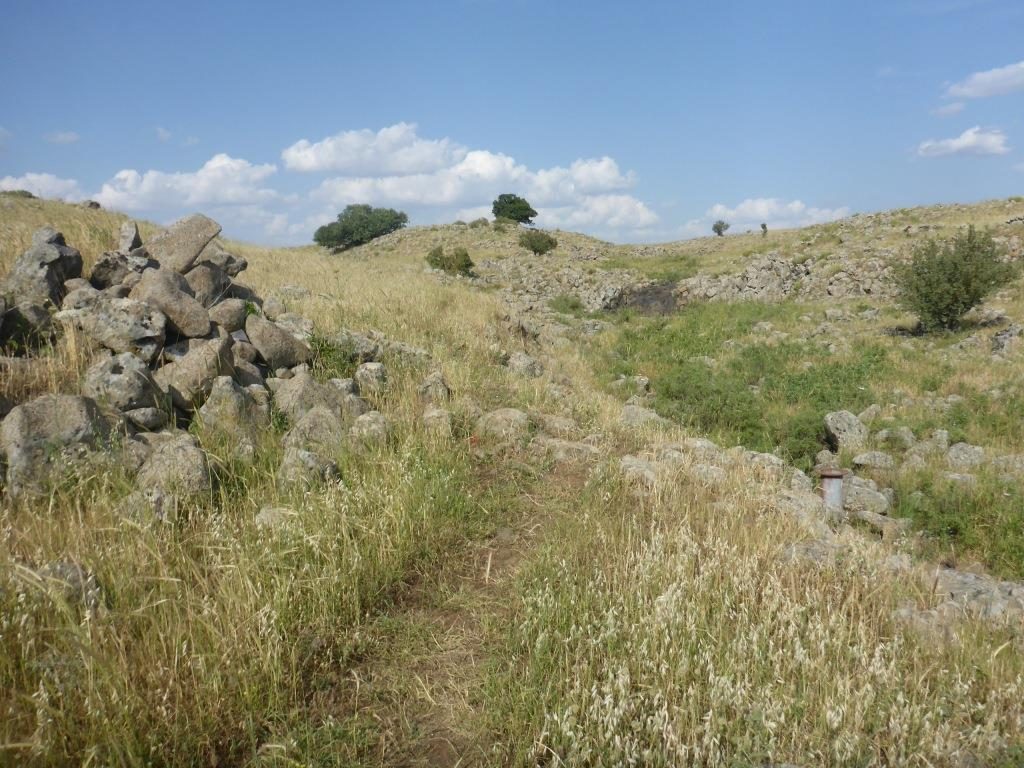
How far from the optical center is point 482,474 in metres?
5.54

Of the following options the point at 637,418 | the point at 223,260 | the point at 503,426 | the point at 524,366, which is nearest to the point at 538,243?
the point at 524,366

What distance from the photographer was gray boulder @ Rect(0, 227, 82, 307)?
229 inches

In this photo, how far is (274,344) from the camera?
6777 mm

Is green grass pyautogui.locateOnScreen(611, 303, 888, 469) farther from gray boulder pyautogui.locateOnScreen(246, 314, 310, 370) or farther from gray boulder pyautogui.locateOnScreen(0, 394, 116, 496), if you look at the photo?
gray boulder pyautogui.locateOnScreen(0, 394, 116, 496)

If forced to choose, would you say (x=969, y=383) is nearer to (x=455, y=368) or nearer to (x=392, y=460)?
(x=455, y=368)

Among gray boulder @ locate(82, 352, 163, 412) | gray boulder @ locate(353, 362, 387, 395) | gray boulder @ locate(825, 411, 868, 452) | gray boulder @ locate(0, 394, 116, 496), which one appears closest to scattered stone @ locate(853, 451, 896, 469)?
gray boulder @ locate(825, 411, 868, 452)

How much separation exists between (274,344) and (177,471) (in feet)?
9.44

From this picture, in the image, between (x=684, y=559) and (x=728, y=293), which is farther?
(x=728, y=293)

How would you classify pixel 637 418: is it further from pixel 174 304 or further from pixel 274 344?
pixel 174 304

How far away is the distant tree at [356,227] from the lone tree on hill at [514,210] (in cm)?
857

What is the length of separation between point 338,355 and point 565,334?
11.2m

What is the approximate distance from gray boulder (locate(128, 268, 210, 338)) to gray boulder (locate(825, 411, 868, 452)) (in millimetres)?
8398

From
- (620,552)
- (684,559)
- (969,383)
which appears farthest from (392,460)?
(969,383)

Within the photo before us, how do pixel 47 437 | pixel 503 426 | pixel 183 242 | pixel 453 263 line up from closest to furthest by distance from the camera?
pixel 47 437
pixel 503 426
pixel 183 242
pixel 453 263
